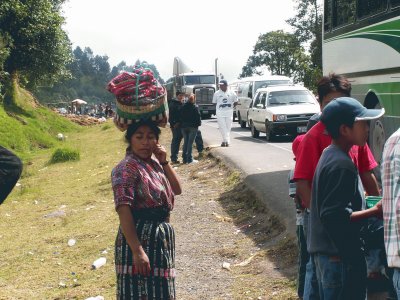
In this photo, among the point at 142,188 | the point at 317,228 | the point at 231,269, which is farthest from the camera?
the point at 231,269

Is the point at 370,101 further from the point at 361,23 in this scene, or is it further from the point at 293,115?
the point at 293,115

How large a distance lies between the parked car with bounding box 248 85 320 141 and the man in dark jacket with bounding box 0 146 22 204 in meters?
17.2

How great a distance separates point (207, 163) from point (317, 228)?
12685 mm

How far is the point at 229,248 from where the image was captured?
888 centimetres

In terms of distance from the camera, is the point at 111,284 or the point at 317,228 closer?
the point at 317,228

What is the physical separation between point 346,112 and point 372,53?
7.82 metres

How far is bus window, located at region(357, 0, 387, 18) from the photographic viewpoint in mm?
10938

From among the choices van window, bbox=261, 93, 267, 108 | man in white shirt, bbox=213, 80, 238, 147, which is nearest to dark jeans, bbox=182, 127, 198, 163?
man in white shirt, bbox=213, 80, 238, 147

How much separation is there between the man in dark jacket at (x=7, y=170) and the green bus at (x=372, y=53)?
727cm

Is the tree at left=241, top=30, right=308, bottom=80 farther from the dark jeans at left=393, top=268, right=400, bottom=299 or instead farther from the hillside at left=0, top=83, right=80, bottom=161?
the dark jeans at left=393, top=268, right=400, bottom=299

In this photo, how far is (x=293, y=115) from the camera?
2180cm

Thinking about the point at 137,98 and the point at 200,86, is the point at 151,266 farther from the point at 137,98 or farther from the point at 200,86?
the point at 200,86

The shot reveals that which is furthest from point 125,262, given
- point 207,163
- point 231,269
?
point 207,163

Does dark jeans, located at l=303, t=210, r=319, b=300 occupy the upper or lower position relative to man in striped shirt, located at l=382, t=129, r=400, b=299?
lower
